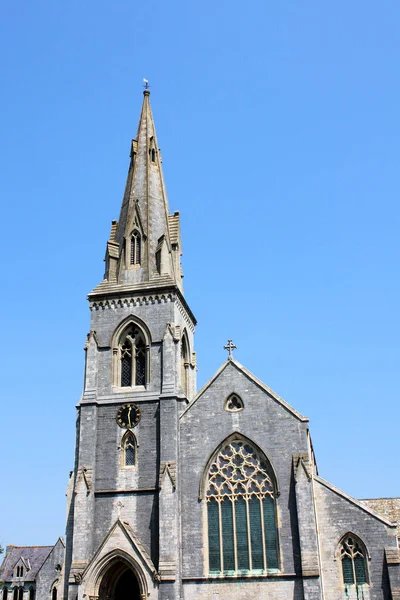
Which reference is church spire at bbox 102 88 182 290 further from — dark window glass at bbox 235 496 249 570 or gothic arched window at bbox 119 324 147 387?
dark window glass at bbox 235 496 249 570

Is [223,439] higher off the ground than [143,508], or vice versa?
[223,439]

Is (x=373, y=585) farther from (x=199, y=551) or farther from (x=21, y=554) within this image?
(x=21, y=554)

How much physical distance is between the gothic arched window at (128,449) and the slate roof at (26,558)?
3943cm

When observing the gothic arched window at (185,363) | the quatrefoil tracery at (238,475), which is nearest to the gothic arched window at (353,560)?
the quatrefoil tracery at (238,475)

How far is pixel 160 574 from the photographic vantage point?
85.0 feet

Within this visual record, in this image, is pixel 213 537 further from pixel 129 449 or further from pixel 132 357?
pixel 132 357

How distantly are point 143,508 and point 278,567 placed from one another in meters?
6.03

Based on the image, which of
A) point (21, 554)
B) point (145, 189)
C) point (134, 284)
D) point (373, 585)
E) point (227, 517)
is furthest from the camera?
point (21, 554)

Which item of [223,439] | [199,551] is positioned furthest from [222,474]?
[199,551]

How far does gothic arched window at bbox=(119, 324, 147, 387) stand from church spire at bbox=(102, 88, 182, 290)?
247 cm

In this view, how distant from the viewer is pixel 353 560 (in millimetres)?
26312

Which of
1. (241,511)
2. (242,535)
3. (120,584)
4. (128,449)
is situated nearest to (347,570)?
(242,535)

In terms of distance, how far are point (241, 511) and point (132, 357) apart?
28.4 feet

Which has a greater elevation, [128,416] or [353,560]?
[128,416]
